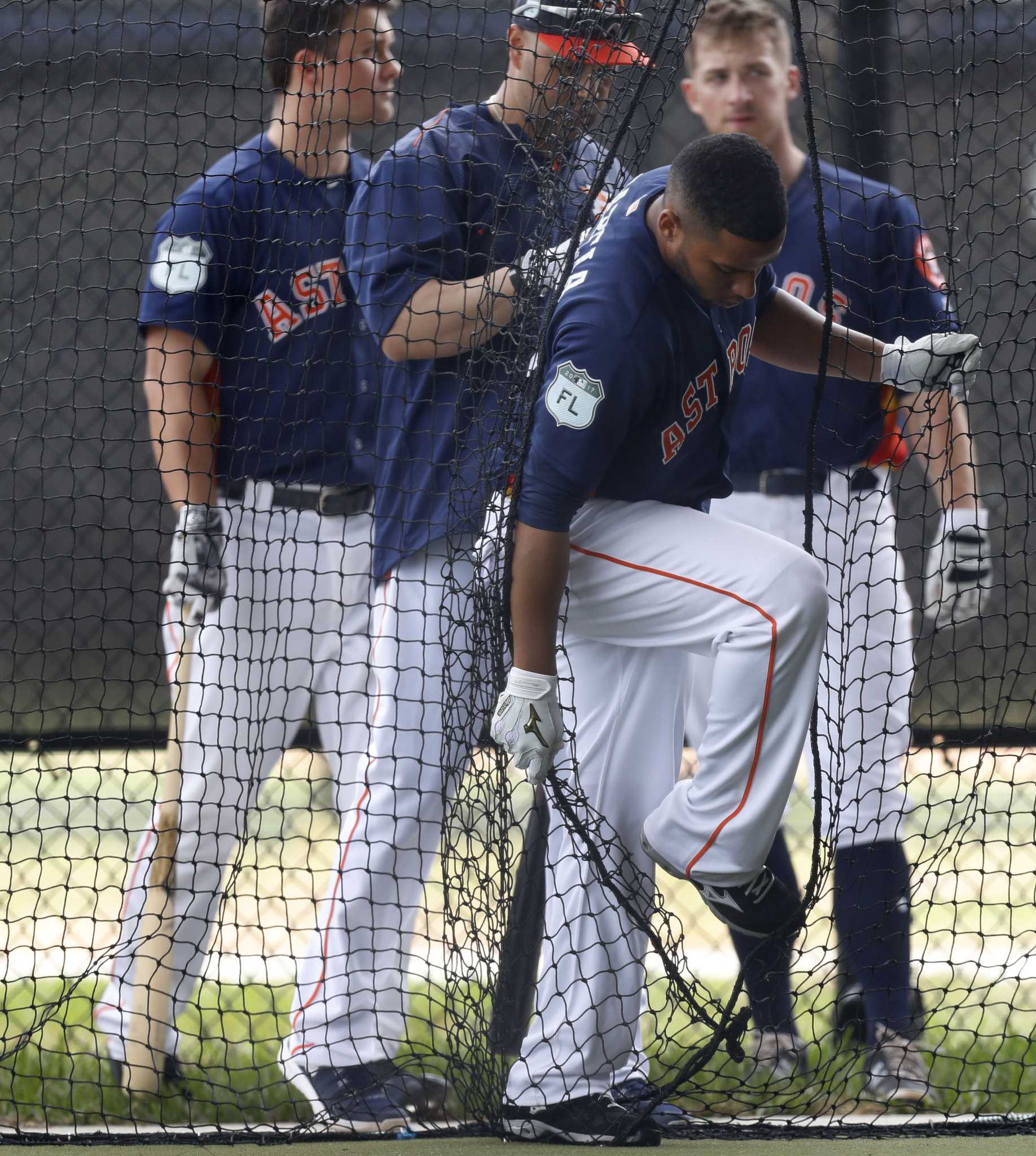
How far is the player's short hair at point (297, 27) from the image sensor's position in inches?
97.0

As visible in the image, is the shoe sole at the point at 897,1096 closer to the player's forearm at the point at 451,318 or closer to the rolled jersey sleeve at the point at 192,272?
the player's forearm at the point at 451,318

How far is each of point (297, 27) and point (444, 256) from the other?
606 mm

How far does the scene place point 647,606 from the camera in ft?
6.48

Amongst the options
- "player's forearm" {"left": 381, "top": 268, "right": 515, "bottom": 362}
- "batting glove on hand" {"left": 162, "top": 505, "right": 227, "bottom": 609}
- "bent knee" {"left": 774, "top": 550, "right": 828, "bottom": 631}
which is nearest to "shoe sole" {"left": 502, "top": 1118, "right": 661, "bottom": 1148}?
"bent knee" {"left": 774, "top": 550, "right": 828, "bottom": 631}

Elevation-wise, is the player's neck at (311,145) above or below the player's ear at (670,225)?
above

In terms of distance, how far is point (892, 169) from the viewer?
13.0 feet

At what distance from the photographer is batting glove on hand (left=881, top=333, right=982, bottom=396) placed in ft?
7.18

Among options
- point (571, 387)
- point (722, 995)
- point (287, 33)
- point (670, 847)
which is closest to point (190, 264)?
point (287, 33)

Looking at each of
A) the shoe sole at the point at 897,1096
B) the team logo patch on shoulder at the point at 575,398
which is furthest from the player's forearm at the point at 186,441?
the shoe sole at the point at 897,1096

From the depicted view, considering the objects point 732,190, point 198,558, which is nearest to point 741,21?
point 732,190

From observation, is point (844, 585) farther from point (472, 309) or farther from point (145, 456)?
point (145, 456)

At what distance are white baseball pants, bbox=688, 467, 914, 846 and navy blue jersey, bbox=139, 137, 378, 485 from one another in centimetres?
81

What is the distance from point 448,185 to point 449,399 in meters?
0.38

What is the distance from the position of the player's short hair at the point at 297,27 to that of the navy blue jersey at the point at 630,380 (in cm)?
77
